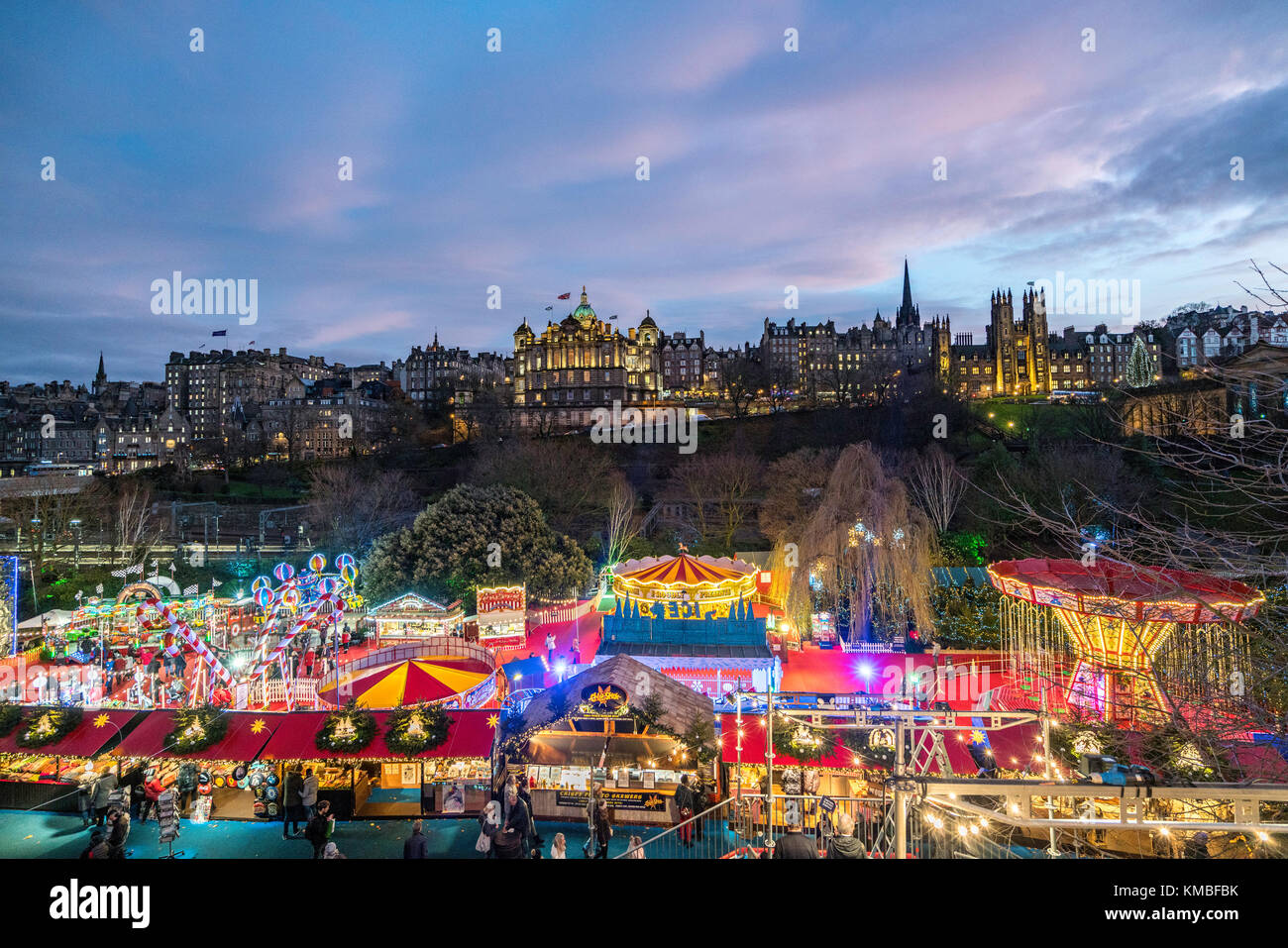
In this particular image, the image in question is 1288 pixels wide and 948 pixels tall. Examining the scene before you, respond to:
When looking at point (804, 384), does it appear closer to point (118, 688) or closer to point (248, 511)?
point (248, 511)

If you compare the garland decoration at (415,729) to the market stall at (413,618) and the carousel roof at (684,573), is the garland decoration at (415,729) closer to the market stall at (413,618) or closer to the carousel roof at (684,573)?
the market stall at (413,618)

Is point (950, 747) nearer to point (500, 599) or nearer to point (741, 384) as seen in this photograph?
point (500, 599)

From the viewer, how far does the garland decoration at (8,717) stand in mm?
10258

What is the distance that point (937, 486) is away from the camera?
26453 millimetres

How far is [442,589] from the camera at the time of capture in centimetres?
2044

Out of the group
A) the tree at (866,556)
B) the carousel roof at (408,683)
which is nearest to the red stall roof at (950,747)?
the carousel roof at (408,683)

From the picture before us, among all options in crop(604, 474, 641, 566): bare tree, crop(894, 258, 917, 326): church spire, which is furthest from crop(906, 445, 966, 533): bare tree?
A: crop(894, 258, 917, 326): church spire

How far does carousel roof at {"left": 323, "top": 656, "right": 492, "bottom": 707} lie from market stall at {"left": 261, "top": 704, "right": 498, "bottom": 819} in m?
1.42

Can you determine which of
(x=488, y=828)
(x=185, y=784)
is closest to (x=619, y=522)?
(x=185, y=784)

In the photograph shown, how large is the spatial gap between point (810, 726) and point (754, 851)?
7.84 ft

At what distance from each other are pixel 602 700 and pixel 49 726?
28.3 ft

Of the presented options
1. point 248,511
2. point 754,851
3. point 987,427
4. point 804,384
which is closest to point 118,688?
point 754,851

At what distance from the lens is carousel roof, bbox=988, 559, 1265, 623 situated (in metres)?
8.97
